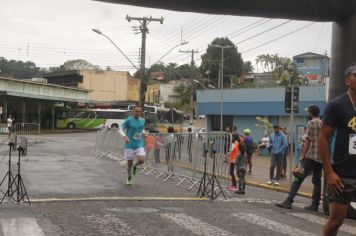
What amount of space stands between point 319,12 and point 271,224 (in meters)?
4.07

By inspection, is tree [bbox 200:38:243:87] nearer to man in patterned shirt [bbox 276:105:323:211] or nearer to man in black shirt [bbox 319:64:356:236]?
man in patterned shirt [bbox 276:105:323:211]

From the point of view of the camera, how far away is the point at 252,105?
38.5 metres

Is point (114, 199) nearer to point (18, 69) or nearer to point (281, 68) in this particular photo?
point (281, 68)

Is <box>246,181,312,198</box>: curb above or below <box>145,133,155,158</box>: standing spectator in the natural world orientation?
below

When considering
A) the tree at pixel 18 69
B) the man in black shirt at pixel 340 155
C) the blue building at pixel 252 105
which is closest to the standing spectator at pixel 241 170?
the man in black shirt at pixel 340 155

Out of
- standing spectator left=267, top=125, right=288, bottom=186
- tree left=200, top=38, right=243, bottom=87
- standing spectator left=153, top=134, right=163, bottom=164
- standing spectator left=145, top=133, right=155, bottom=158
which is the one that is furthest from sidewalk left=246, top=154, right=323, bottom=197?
tree left=200, top=38, right=243, bottom=87

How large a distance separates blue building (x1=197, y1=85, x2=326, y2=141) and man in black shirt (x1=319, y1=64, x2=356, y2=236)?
29.0 meters

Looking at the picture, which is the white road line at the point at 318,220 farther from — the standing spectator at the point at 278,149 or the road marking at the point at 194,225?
the standing spectator at the point at 278,149

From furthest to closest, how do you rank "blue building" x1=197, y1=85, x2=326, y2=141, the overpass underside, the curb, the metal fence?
"blue building" x1=197, y1=85, x2=326, y2=141
the curb
the metal fence
the overpass underside

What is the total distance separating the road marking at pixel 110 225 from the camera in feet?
24.1

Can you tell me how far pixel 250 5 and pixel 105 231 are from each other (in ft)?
15.8

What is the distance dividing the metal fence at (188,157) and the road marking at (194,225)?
3.00 meters

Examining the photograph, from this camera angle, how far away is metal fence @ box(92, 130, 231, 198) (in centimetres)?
1342

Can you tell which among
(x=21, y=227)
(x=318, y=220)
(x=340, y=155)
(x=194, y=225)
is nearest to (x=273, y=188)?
(x=318, y=220)
